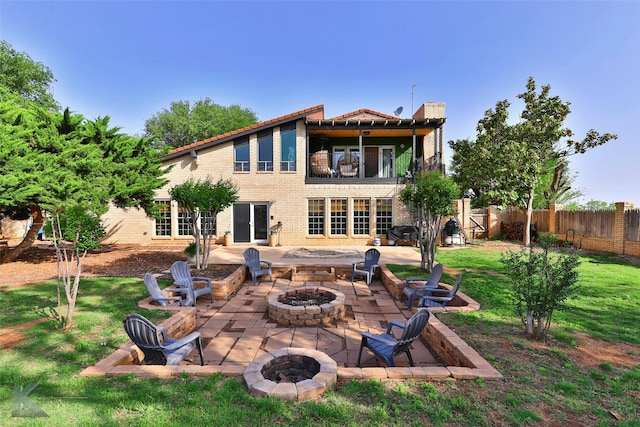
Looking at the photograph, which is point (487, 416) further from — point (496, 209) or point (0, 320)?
point (496, 209)

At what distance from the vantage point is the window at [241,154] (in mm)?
15359

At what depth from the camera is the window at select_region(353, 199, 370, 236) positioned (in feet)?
50.7

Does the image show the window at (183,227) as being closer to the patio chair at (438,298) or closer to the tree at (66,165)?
the tree at (66,165)

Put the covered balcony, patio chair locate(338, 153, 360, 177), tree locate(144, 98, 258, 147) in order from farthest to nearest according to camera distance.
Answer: tree locate(144, 98, 258, 147) → patio chair locate(338, 153, 360, 177) → the covered balcony

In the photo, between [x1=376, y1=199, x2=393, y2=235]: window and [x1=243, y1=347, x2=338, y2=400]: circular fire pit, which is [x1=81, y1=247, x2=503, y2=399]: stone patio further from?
[x1=376, y1=199, x2=393, y2=235]: window

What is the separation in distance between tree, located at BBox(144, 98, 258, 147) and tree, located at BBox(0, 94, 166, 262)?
23.6 m

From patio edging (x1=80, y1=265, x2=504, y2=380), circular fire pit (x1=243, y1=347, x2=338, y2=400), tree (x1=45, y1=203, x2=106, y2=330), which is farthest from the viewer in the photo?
tree (x1=45, y1=203, x2=106, y2=330)

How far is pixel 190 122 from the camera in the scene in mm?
33656

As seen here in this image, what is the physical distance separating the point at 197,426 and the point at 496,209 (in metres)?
19.5

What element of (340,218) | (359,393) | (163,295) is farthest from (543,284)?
(340,218)

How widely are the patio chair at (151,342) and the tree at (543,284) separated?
4581 mm

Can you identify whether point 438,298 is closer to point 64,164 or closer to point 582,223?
point 64,164

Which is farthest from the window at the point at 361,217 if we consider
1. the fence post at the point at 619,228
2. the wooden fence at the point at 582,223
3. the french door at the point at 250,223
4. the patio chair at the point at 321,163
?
the fence post at the point at 619,228

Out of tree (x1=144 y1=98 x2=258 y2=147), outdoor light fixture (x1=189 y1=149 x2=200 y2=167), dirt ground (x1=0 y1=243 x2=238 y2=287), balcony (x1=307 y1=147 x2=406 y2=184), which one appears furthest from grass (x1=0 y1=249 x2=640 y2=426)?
tree (x1=144 y1=98 x2=258 y2=147)
